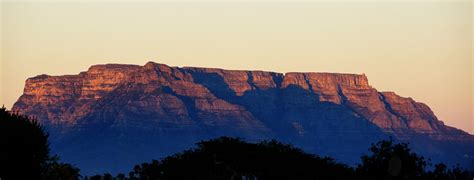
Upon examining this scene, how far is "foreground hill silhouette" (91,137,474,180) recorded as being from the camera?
12900 cm

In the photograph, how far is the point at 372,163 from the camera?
138375 millimetres

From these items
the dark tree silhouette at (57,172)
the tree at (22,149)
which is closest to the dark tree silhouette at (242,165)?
the dark tree silhouette at (57,172)

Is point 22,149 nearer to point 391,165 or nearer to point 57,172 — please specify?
point 57,172

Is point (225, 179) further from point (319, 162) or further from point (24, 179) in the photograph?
point (24, 179)

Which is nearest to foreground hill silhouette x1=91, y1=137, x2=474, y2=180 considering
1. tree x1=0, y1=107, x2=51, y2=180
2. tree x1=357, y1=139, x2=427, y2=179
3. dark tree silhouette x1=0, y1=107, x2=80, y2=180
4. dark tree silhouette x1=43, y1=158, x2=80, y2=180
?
tree x1=357, y1=139, x2=427, y2=179

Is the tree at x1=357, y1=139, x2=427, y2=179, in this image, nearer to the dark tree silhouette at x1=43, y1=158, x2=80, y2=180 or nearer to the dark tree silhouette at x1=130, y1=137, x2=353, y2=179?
the dark tree silhouette at x1=130, y1=137, x2=353, y2=179

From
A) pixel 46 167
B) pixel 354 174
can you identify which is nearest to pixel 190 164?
pixel 354 174

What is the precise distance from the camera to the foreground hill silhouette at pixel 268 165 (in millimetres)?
129000

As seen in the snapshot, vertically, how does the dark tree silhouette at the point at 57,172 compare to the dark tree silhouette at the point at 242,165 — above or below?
below

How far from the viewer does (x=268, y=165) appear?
13050 centimetres

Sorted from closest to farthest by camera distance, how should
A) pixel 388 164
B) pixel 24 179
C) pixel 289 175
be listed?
1. pixel 24 179
2. pixel 289 175
3. pixel 388 164

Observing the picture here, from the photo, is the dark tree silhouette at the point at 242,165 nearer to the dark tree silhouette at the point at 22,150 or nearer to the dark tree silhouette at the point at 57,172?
the dark tree silhouette at the point at 57,172

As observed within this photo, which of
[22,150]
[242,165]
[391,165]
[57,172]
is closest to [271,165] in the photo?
[242,165]

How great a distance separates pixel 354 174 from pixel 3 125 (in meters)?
38.5
